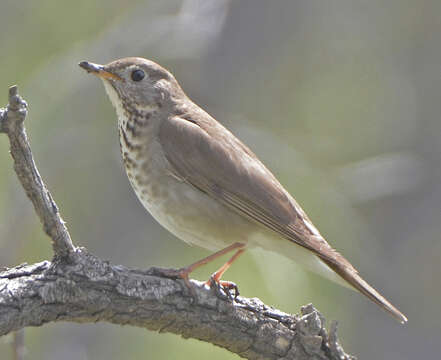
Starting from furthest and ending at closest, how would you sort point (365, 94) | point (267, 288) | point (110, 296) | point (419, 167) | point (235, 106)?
point (365, 94)
point (235, 106)
point (419, 167)
point (267, 288)
point (110, 296)

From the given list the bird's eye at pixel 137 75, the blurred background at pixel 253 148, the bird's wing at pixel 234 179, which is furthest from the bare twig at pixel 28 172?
the blurred background at pixel 253 148

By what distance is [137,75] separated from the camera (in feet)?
21.4

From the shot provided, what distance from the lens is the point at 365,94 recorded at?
12.7 m

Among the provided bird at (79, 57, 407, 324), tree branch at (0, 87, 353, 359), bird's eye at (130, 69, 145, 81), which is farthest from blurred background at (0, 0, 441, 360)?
tree branch at (0, 87, 353, 359)

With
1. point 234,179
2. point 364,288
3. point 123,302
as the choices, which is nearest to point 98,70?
point 234,179

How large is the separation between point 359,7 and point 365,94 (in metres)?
1.28

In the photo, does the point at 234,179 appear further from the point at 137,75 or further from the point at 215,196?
the point at 137,75

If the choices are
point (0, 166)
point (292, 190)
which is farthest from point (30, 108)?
point (292, 190)

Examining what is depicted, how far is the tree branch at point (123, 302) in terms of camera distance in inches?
173

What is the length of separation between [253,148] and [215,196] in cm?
375

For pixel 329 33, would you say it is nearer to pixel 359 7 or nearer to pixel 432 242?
pixel 359 7

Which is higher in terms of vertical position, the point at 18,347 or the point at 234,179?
the point at 234,179

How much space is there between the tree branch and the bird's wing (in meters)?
0.59

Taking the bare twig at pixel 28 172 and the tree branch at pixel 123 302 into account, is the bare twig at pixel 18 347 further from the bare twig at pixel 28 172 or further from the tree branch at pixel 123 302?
the bare twig at pixel 28 172
